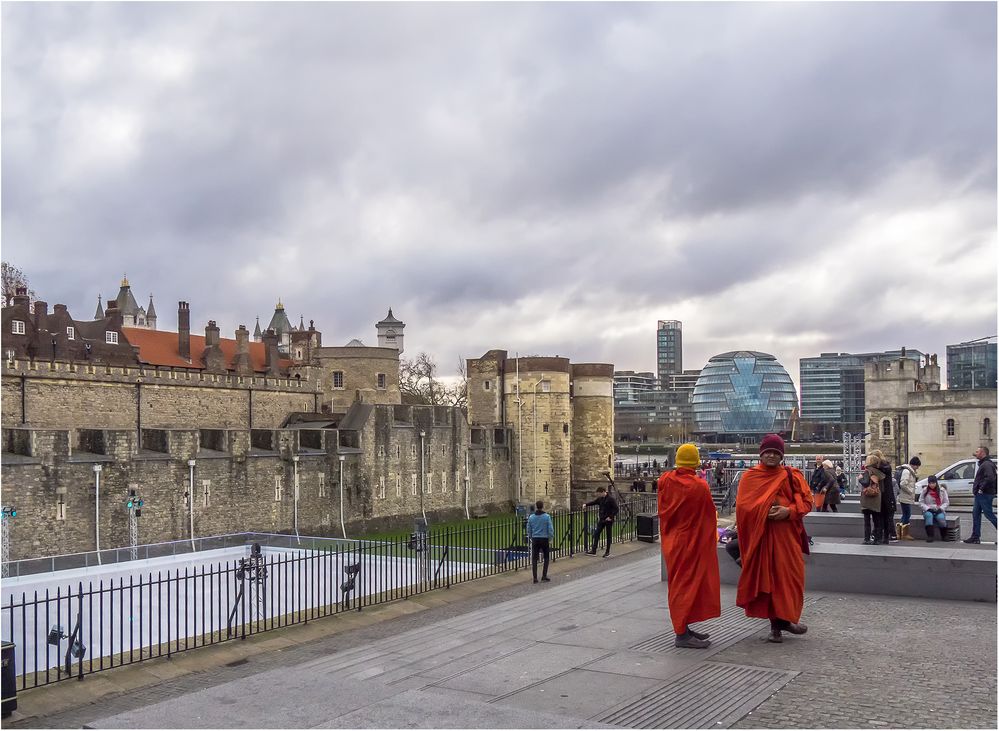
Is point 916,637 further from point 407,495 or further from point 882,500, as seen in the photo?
point 407,495

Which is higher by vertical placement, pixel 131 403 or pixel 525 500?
pixel 131 403

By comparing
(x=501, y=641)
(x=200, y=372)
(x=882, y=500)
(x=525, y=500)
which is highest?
(x=200, y=372)

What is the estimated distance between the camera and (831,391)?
184 m

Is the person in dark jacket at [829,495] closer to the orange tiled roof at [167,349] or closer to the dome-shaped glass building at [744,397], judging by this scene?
the orange tiled roof at [167,349]

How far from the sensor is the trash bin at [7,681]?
741 cm

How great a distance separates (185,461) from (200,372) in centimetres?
1618

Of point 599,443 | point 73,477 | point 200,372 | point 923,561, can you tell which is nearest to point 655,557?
point 923,561

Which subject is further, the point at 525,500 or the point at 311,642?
the point at 525,500

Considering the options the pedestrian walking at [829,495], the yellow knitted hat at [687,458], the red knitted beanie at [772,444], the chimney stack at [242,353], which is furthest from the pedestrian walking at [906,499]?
the chimney stack at [242,353]

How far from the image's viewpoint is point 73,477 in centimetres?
2906

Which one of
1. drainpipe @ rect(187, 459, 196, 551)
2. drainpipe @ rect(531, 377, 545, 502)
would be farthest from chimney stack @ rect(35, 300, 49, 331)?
drainpipe @ rect(531, 377, 545, 502)

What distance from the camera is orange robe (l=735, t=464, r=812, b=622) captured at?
8.40m

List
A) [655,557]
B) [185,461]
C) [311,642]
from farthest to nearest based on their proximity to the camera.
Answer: [185,461], [655,557], [311,642]

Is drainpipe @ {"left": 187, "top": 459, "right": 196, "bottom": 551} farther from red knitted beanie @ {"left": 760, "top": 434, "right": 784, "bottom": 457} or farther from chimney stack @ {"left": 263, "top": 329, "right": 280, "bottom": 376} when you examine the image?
red knitted beanie @ {"left": 760, "top": 434, "right": 784, "bottom": 457}
